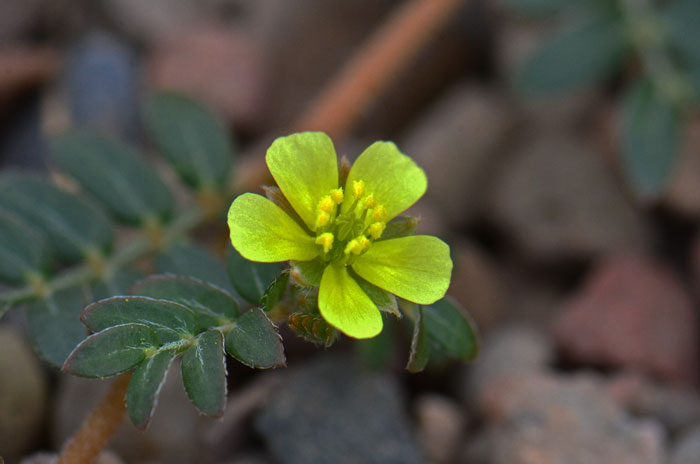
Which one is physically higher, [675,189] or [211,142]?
[211,142]

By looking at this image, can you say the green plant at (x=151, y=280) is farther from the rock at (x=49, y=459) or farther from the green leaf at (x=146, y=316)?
the rock at (x=49, y=459)

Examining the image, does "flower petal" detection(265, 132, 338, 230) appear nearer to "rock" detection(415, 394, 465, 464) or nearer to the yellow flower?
the yellow flower

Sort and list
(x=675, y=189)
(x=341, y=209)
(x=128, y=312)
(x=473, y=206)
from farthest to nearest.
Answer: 1. (x=473, y=206)
2. (x=675, y=189)
3. (x=341, y=209)
4. (x=128, y=312)

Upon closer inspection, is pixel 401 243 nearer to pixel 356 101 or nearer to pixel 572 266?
pixel 356 101

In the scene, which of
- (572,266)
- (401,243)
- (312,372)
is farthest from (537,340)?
(401,243)

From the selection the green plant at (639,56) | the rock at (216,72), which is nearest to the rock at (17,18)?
the rock at (216,72)

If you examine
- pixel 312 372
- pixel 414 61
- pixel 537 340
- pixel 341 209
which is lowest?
pixel 537 340

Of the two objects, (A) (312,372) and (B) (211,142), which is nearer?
(A) (312,372)

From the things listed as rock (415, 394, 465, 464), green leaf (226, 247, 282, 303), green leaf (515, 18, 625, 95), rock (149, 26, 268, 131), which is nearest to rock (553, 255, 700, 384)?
rock (415, 394, 465, 464)
